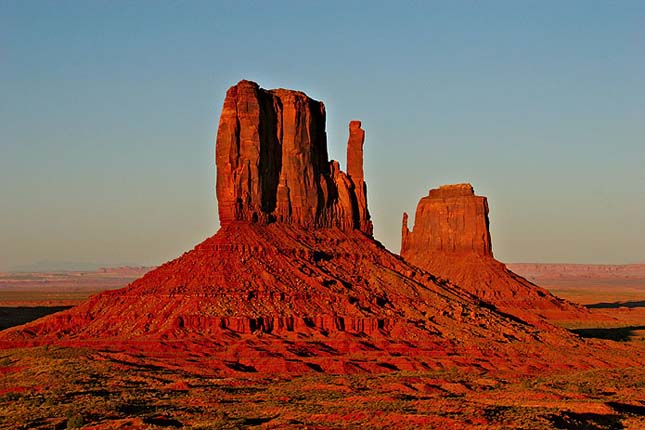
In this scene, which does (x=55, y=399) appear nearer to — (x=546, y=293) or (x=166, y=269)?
(x=166, y=269)

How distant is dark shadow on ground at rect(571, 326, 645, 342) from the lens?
315 ft

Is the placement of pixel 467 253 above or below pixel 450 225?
below

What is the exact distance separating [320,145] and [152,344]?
31.0 metres

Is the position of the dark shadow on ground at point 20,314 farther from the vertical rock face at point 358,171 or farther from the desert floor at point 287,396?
the desert floor at point 287,396

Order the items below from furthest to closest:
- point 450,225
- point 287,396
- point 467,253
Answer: point 450,225 → point 467,253 → point 287,396

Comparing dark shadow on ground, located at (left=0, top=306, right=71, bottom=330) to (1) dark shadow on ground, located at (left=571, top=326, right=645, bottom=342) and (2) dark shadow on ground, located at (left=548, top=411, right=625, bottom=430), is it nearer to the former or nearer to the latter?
(1) dark shadow on ground, located at (left=571, top=326, right=645, bottom=342)

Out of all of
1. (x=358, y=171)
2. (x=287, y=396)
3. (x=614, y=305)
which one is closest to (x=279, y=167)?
(x=358, y=171)

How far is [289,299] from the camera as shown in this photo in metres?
71.1

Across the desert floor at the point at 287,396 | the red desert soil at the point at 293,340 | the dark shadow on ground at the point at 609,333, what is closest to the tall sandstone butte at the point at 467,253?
the dark shadow on ground at the point at 609,333

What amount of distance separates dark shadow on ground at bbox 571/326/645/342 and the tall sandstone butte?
7566mm

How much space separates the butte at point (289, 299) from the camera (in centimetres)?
6372

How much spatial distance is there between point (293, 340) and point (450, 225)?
235ft

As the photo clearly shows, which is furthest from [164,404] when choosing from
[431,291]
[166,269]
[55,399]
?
[431,291]

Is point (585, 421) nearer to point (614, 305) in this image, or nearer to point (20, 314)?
point (20, 314)
